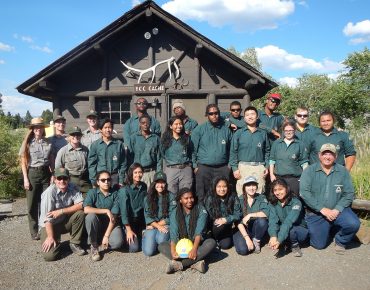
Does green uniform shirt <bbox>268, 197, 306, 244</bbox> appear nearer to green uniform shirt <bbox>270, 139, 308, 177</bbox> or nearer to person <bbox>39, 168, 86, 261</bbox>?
green uniform shirt <bbox>270, 139, 308, 177</bbox>

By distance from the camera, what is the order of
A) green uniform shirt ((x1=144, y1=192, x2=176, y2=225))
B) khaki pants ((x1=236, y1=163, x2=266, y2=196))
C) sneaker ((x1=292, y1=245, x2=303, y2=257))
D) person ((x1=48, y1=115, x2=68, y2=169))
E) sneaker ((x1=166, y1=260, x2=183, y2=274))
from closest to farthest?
sneaker ((x1=166, y1=260, x2=183, y2=274))
sneaker ((x1=292, y1=245, x2=303, y2=257))
green uniform shirt ((x1=144, y1=192, x2=176, y2=225))
khaki pants ((x1=236, y1=163, x2=266, y2=196))
person ((x1=48, y1=115, x2=68, y2=169))

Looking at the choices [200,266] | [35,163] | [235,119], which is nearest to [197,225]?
[200,266]

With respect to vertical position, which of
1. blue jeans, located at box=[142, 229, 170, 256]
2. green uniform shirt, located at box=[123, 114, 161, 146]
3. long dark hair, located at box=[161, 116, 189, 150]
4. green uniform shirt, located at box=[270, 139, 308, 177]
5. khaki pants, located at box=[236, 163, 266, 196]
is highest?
green uniform shirt, located at box=[123, 114, 161, 146]

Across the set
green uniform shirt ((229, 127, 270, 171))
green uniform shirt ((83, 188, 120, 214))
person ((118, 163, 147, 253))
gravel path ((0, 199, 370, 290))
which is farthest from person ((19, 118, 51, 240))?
green uniform shirt ((229, 127, 270, 171))

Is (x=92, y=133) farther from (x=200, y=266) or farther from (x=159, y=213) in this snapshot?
(x=200, y=266)

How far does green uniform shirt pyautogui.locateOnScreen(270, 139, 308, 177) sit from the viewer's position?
5602 millimetres

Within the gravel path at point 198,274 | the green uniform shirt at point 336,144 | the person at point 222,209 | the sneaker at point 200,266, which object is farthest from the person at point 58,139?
the green uniform shirt at point 336,144

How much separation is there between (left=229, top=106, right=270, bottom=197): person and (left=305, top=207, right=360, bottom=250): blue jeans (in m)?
0.94

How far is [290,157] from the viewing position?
220 inches

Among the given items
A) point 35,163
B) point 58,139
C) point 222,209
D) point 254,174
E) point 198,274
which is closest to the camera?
point 198,274

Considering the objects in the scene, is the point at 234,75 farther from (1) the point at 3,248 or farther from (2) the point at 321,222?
(1) the point at 3,248

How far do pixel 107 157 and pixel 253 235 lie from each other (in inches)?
106

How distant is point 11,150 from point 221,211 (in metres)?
8.81

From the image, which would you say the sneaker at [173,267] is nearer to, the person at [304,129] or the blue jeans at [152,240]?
the blue jeans at [152,240]
